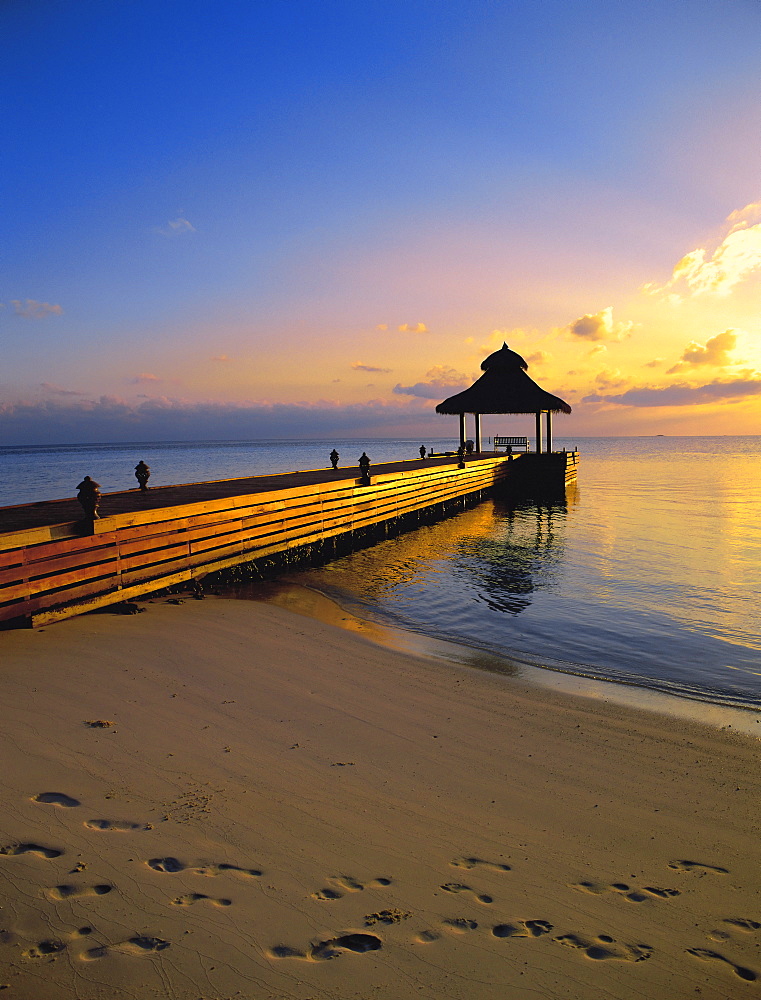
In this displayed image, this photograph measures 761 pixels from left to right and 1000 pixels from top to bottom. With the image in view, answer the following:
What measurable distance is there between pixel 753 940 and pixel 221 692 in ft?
13.6

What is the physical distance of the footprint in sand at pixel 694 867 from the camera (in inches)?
125

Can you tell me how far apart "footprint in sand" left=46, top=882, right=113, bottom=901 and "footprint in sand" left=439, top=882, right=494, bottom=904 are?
155cm

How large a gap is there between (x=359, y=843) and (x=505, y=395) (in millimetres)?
32882

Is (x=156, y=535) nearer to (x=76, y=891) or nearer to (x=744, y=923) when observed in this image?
(x=76, y=891)

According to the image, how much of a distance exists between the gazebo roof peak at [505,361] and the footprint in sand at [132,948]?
35.6m

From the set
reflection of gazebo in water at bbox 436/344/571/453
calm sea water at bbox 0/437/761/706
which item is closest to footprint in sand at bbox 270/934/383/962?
calm sea water at bbox 0/437/761/706

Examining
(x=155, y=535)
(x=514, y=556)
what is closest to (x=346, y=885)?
(x=155, y=535)

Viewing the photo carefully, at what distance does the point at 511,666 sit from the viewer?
7090mm

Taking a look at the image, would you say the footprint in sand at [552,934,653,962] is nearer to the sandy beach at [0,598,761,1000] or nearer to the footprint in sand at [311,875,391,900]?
the sandy beach at [0,598,761,1000]

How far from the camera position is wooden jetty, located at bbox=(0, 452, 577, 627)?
698 cm

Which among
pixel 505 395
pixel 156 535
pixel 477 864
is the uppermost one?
pixel 505 395

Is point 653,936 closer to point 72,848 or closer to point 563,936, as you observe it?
point 563,936

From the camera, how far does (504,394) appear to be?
34281 millimetres

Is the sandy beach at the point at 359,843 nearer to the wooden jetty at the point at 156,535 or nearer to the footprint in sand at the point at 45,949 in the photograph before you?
the footprint in sand at the point at 45,949
